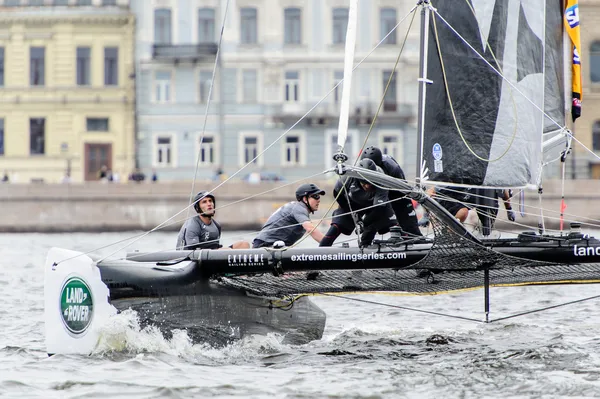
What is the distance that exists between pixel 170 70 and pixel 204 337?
105 feet

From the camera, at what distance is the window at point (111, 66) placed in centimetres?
4212

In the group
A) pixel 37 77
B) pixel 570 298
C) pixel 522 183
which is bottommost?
pixel 570 298

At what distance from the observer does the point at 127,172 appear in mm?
41562

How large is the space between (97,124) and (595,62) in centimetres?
1798

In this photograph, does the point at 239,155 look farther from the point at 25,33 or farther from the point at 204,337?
the point at 204,337

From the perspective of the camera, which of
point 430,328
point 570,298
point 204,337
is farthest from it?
point 570,298

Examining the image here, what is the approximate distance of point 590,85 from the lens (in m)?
40.0

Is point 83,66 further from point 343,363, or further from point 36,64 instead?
point 343,363

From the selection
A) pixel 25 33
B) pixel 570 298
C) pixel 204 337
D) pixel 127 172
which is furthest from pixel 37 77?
pixel 204 337

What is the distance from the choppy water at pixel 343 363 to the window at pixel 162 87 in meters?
28.8

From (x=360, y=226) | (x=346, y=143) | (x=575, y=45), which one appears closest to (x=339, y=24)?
(x=346, y=143)

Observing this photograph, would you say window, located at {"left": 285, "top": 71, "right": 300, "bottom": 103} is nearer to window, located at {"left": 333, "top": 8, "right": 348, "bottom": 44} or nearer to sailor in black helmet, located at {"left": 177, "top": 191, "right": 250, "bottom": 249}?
window, located at {"left": 333, "top": 8, "right": 348, "bottom": 44}

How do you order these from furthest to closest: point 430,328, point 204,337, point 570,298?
point 570,298 → point 430,328 → point 204,337

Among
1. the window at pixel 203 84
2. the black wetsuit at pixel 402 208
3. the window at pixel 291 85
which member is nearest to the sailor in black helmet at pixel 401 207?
the black wetsuit at pixel 402 208
